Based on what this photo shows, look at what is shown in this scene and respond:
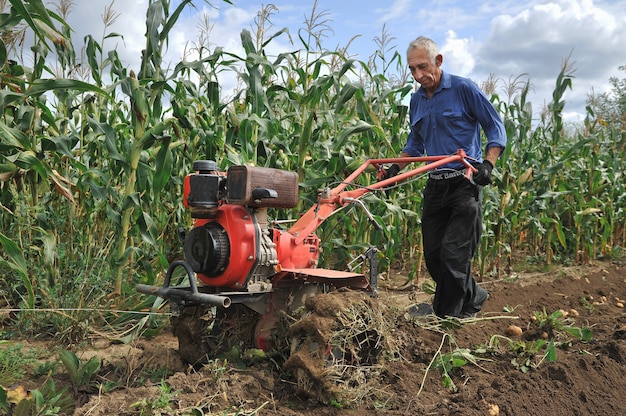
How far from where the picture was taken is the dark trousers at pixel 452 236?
4.56 metres

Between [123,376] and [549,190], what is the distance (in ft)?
21.6

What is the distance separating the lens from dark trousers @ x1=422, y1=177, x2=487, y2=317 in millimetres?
4559

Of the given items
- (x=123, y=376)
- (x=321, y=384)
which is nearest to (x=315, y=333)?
(x=321, y=384)

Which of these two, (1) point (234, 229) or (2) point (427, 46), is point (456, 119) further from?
(1) point (234, 229)

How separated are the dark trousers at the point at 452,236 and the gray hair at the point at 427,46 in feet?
3.21

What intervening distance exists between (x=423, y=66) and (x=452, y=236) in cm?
134

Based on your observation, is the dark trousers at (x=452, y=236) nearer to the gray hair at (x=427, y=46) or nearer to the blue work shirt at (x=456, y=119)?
the blue work shirt at (x=456, y=119)

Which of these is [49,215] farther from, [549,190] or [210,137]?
[549,190]

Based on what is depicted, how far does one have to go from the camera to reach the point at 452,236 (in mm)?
4566

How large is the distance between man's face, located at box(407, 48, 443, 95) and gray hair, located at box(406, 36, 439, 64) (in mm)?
21

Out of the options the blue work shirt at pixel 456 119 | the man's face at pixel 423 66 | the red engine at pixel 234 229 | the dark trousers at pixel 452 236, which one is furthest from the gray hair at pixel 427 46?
the red engine at pixel 234 229

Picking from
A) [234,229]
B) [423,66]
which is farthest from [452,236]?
[234,229]

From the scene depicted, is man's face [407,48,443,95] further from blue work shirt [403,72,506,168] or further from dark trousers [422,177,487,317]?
dark trousers [422,177,487,317]

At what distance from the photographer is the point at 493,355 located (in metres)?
3.96
